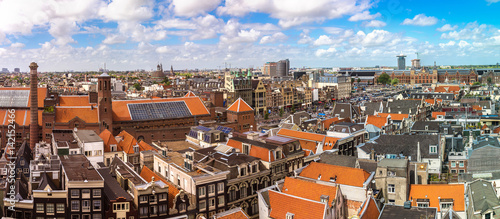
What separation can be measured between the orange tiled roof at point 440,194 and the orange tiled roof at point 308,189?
12094 mm

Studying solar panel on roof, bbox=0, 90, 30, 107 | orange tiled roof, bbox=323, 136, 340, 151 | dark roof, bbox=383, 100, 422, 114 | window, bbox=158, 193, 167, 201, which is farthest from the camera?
dark roof, bbox=383, 100, 422, 114

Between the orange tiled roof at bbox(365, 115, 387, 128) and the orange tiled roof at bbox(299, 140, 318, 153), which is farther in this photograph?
the orange tiled roof at bbox(365, 115, 387, 128)

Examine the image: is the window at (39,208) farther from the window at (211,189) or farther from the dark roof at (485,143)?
the dark roof at (485,143)

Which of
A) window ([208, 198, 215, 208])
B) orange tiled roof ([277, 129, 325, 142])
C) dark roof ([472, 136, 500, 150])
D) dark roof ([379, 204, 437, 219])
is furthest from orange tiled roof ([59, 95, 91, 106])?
dark roof ([472, 136, 500, 150])

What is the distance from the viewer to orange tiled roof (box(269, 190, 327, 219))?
145 ft

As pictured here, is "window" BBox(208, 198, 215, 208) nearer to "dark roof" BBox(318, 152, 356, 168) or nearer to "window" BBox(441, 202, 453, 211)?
"dark roof" BBox(318, 152, 356, 168)

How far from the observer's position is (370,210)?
147ft

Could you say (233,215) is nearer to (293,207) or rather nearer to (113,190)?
(293,207)

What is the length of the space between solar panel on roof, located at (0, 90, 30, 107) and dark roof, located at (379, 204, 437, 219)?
78954mm

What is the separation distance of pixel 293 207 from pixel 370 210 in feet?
28.2

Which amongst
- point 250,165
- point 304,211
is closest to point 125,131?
point 250,165

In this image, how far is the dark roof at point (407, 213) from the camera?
138ft

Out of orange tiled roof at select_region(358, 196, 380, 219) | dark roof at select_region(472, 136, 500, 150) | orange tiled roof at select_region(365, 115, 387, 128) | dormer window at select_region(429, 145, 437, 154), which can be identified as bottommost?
orange tiled roof at select_region(358, 196, 380, 219)

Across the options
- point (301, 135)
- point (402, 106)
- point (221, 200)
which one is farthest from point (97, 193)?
point (402, 106)
